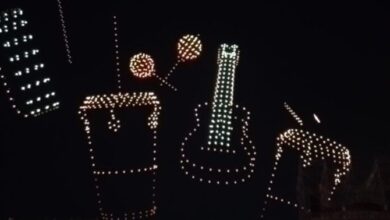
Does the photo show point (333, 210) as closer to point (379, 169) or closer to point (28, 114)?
point (379, 169)

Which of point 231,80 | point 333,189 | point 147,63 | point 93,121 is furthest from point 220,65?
point 333,189

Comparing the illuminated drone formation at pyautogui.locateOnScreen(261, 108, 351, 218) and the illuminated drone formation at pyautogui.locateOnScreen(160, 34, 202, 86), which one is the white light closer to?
the illuminated drone formation at pyautogui.locateOnScreen(261, 108, 351, 218)

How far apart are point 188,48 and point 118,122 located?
107 inches

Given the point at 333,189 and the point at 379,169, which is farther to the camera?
the point at 333,189

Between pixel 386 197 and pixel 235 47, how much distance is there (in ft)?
22.4

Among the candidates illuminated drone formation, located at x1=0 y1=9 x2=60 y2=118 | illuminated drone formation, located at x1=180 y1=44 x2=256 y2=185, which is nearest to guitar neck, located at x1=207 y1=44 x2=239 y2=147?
illuminated drone formation, located at x1=180 y1=44 x2=256 y2=185

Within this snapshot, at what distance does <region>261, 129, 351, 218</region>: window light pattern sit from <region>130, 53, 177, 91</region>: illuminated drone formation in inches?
148

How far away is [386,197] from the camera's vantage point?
1236 centimetres

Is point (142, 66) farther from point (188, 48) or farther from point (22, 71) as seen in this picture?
point (22, 71)

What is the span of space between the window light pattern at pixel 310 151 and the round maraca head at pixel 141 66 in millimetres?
3776

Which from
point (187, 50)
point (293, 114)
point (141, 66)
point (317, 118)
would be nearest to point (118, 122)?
point (141, 66)

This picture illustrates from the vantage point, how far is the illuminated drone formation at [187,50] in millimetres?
17297

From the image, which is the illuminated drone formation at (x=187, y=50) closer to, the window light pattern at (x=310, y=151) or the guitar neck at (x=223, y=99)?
the guitar neck at (x=223, y=99)

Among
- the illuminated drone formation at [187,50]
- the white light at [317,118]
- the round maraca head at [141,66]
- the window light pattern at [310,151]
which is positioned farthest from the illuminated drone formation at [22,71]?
the white light at [317,118]
